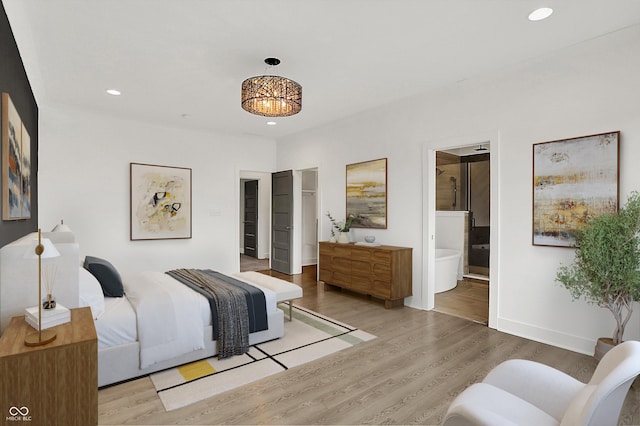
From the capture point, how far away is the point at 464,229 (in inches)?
247

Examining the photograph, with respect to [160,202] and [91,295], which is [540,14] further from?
[160,202]

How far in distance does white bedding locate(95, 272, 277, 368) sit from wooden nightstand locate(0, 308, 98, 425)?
0.81 meters

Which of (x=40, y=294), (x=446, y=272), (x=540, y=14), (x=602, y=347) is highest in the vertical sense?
(x=540, y=14)

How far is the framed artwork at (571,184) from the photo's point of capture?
2877 mm

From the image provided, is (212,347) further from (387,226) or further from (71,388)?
(387,226)

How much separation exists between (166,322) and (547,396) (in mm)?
2476

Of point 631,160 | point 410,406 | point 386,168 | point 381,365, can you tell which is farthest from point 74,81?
point 631,160

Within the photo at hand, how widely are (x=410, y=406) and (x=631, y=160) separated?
8.79 feet

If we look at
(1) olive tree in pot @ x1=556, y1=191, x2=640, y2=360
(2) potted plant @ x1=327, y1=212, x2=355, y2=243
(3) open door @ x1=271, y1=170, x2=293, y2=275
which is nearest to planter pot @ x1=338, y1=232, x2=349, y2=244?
(2) potted plant @ x1=327, y1=212, x2=355, y2=243

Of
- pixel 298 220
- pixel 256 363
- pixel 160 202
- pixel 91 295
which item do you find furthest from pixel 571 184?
pixel 160 202

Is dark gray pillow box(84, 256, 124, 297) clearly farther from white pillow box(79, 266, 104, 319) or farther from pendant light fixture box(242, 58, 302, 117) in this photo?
pendant light fixture box(242, 58, 302, 117)

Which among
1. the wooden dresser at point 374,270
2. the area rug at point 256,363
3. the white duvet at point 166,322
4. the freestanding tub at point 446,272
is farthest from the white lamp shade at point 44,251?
the freestanding tub at point 446,272

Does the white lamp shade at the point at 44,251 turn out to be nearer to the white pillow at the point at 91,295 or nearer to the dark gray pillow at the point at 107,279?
the white pillow at the point at 91,295

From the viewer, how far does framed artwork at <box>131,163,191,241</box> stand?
543cm
